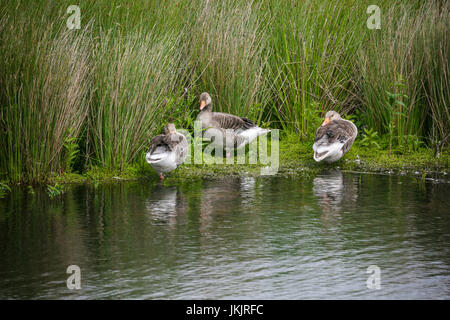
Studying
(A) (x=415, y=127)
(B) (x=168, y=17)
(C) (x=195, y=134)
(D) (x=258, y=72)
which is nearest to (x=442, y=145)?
(A) (x=415, y=127)

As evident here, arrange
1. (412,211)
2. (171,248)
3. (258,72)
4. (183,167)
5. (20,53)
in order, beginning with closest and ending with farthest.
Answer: (171,248), (412,211), (20,53), (183,167), (258,72)

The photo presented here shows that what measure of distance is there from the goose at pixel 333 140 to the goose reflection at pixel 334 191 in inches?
10.9

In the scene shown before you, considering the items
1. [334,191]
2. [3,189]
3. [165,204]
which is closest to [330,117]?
[334,191]

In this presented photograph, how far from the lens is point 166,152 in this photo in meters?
9.05

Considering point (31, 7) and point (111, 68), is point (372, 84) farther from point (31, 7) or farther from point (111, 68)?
point (31, 7)

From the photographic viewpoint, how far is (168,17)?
36.0ft

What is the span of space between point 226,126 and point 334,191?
2.43 metres

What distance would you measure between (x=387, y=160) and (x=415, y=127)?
119cm

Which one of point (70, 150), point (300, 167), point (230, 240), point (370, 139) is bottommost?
point (230, 240)

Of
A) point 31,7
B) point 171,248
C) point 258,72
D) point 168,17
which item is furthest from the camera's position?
point 258,72

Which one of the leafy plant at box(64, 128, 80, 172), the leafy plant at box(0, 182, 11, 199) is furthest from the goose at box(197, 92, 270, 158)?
the leafy plant at box(0, 182, 11, 199)

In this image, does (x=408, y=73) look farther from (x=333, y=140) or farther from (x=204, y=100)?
(x=204, y=100)

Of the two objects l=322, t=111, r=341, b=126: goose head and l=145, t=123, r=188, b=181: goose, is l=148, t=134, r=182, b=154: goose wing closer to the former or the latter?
l=145, t=123, r=188, b=181: goose

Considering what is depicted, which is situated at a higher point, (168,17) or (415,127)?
(168,17)
